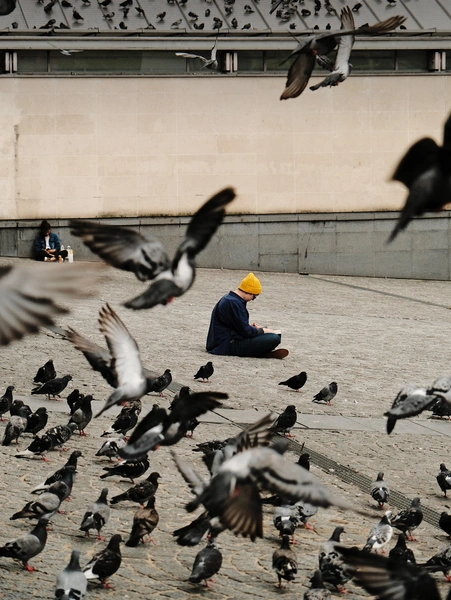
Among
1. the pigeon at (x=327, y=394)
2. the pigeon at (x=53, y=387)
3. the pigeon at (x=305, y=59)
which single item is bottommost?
the pigeon at (x=327, y=394)

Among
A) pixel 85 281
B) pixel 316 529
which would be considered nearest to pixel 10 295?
pixel 85 281

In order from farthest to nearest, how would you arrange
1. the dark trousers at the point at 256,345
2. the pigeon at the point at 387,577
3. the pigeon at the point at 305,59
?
Result: the dark trousers at the point at 256,345 → the pigeon at the point at 305,59 → the pigeon at the point at 387,577

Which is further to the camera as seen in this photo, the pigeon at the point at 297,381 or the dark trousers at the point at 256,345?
the dark trousers at the point at 256,345

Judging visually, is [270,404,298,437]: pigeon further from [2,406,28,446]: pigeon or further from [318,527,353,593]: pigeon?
[318,527,353,593]: pigeon

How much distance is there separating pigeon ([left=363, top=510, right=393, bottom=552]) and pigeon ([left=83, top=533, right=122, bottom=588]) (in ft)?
5.99

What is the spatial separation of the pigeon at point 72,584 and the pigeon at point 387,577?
255 cm

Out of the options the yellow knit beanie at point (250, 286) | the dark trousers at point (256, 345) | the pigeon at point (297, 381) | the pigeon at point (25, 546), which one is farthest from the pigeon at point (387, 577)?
the dark trousers at point (256, 345)

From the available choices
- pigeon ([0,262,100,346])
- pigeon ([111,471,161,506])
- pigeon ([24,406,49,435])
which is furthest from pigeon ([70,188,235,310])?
pigeon ([24,406,49,435])

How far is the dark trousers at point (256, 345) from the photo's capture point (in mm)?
16297

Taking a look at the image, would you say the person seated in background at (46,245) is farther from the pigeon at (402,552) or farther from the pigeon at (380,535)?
the pigeon at (402,552)

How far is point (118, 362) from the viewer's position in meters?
5.27

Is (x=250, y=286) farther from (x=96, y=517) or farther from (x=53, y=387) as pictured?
(x=96, y=517)

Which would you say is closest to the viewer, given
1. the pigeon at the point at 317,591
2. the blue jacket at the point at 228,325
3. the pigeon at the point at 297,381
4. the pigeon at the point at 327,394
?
the pigeon at the point at 317,591

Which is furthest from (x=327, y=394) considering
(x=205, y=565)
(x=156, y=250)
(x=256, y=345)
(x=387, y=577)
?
(x=156, y=250)
